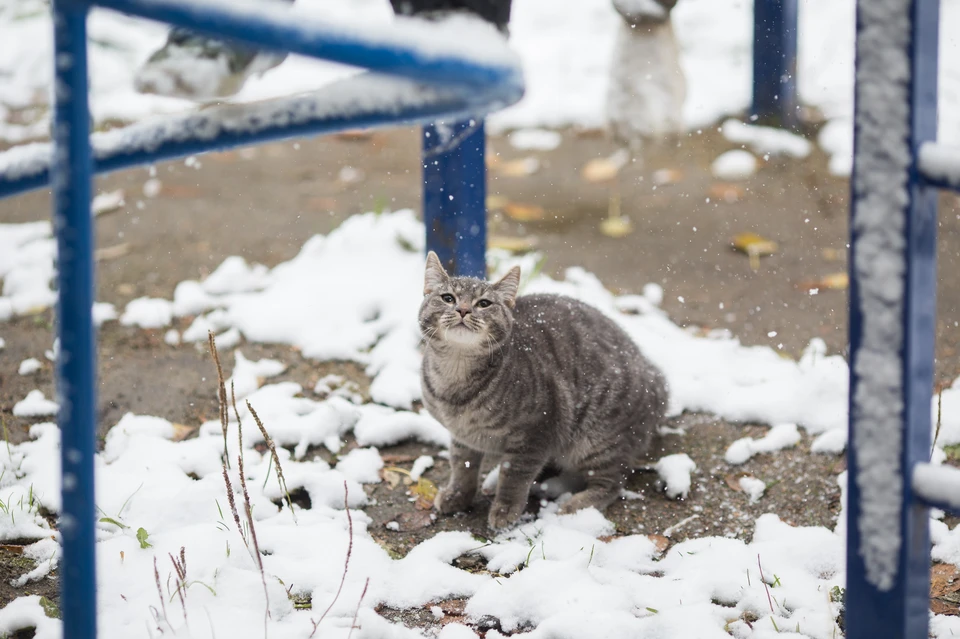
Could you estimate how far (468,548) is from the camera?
2400 mm

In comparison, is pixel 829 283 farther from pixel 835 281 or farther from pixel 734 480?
pixel 734 480

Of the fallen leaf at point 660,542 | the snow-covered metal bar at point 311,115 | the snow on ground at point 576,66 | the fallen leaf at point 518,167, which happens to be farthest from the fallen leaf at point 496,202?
the snow-covered metal bar at point 311,115

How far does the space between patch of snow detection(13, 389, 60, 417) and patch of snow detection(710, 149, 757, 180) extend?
318 centimetres

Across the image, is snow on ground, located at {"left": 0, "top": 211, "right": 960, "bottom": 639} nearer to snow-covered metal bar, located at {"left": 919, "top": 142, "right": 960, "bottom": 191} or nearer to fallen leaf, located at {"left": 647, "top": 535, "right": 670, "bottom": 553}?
fallen leaf, located at {"left": 647, "top": 535, "right": 670, "bottom": 553}

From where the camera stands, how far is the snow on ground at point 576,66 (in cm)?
565

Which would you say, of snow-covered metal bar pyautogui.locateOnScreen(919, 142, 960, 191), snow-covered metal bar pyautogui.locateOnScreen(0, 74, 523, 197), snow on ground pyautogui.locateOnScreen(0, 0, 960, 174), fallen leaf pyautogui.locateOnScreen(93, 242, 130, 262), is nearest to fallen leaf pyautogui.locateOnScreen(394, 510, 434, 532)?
snow-covered metal bar pyautogui.locateOnScreen(0, 74, 523, 197)

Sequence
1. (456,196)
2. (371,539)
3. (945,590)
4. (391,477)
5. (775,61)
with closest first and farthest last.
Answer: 1. (945,590)
2. (371,539)
3. (391,477)
4. (456,196)
5. (775,61)

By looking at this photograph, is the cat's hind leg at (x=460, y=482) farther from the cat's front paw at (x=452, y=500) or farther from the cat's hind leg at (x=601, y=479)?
the cat's hind leg at (x=601, y=479)

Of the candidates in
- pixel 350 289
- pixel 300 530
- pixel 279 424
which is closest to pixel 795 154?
pixel 350 289

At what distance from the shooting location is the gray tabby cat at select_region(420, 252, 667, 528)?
2.59m

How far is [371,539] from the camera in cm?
240

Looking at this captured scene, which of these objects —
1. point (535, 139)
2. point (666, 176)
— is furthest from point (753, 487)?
point (535, 139)

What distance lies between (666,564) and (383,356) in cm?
137

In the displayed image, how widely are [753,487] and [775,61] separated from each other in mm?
2969
